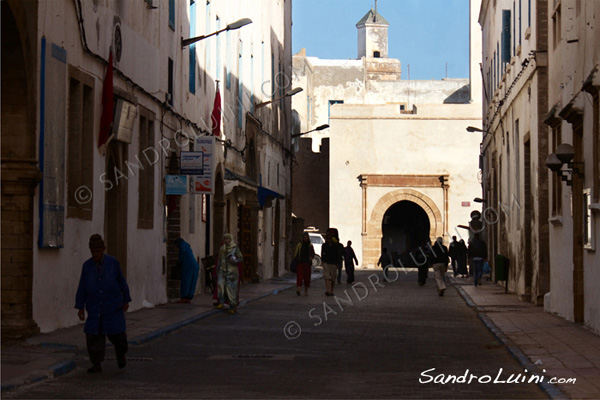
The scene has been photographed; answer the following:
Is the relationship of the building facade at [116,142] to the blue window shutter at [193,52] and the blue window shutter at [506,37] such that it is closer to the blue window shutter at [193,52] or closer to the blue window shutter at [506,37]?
the blue window shutter at [193,52]

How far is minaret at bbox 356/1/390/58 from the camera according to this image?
325ft

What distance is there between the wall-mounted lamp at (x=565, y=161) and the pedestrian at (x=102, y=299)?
756cm

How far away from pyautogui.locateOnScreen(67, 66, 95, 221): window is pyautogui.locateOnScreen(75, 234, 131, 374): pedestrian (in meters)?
4.52

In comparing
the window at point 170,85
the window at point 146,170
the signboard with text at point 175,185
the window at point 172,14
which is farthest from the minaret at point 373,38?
the window at point 146,170

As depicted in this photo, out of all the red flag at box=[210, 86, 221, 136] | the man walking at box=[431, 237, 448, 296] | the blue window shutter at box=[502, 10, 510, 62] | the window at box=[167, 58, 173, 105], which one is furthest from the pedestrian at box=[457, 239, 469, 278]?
the window at box=[167, 58, 173, 105]

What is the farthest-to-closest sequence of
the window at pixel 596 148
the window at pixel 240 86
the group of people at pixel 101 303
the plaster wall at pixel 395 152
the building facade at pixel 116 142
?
1. the plaster wall at pixel 395 152
2. the window at pixel 240 86
3. the window at pixel 596 148
4. the building facade at pixel 116 142
5. the group of people at pixel 101 303

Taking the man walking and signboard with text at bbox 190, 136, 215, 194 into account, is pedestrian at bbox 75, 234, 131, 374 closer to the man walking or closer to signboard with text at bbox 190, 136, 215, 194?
signboard with text at bbox 190, 136, 215, 194

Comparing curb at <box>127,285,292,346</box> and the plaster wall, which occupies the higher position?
the plaster wall

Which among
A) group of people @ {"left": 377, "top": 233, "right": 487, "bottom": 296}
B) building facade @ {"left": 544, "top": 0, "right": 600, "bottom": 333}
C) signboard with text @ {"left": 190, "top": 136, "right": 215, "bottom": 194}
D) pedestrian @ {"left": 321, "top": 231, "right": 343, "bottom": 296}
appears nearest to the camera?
building facade @ {"left": 544, "top": 0, "right": 600, "bottom": 333}

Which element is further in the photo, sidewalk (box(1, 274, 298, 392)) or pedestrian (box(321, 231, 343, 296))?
pedestrian (box(321, 231, 343, 296))

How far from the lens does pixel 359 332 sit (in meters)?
15.6

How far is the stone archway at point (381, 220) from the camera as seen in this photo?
50.8 m

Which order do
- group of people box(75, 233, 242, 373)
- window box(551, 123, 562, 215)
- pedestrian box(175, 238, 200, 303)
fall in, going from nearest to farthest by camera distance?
group of people box(75, 233, 242, 373) < window box(551, 123, 562, 215) < pedestrian box(175, 238, 200, 303)

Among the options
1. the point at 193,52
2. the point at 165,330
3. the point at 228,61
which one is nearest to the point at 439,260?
the point at 228,61
